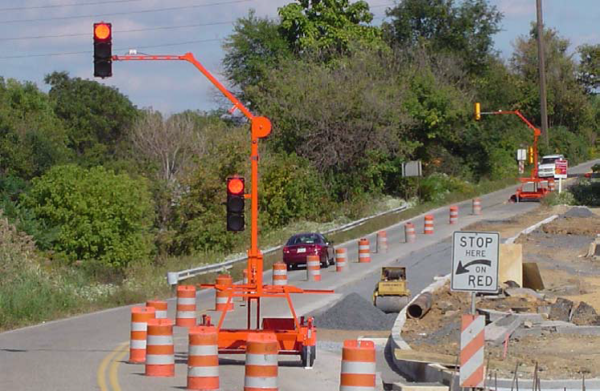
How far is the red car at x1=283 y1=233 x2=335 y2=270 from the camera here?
40.6 meters

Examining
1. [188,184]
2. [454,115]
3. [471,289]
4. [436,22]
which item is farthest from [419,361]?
[436,22]

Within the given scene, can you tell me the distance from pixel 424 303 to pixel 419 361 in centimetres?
759

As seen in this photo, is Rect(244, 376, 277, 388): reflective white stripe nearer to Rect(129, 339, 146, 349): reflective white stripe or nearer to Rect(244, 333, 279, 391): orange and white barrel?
Rect(244, 333, 279, 391): orange and white barrel

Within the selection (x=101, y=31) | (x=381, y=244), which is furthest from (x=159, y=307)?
(x=381, y=244)

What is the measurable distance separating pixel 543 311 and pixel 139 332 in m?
10.0

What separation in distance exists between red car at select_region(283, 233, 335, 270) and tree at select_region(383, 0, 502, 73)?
53276 mm

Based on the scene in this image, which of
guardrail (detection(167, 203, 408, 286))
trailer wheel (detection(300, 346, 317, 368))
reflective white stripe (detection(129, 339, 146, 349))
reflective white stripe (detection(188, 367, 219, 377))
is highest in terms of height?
reflective white stripe (detection(188, 367, 219, 377))

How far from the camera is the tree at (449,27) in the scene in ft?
305

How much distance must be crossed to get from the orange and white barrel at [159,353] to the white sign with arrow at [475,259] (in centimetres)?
416

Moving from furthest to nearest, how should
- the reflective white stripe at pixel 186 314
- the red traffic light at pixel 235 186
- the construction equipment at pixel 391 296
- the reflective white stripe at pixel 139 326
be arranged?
the construction equipment at pixel 391 296 → the reflective white stripe at pixel 186 314 → the red traffic light at pixel 235 186 → the reflective white stripe at pixel 139 326

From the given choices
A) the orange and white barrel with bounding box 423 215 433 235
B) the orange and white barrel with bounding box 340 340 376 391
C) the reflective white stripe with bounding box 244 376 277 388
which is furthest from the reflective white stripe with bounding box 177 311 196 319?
the orange and white barrel with bounding box 423 215 433 235

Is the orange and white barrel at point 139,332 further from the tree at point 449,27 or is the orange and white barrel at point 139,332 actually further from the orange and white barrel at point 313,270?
the tree at point 449,27

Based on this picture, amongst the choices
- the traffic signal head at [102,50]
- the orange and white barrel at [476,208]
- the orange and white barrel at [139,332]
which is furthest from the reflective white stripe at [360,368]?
the orange and white barrel at [476,208]

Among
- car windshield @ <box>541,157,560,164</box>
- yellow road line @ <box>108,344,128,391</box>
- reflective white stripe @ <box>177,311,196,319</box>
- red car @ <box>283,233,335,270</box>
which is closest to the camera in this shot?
yellow road line @ <box>108,344,128,391</box>
